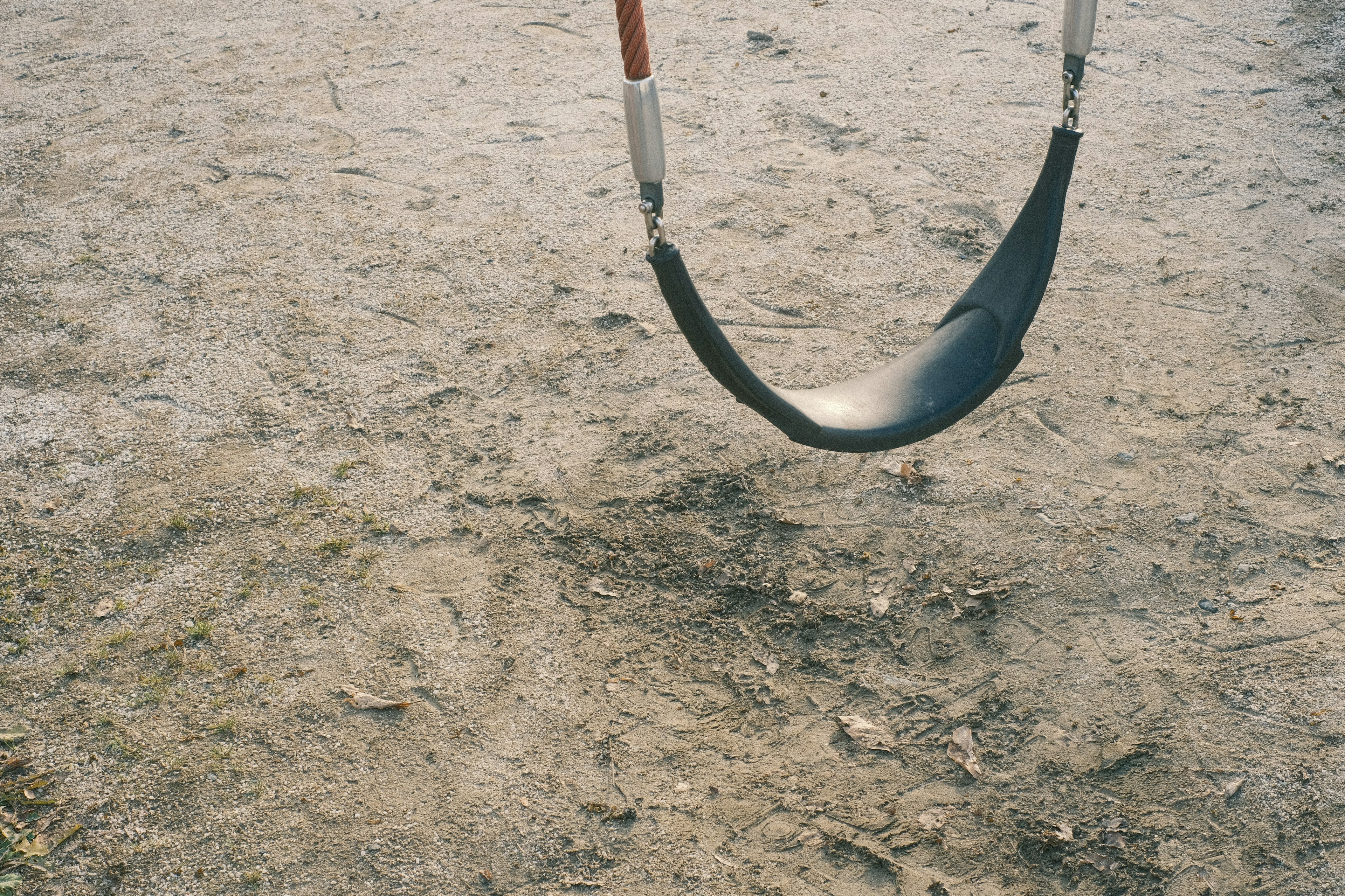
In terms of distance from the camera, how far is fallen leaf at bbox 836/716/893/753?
6.61ft

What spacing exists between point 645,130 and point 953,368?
968mm

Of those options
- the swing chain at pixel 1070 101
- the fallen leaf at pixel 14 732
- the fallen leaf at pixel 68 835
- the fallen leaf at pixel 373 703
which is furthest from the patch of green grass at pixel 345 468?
the swing chain at pixel 1070 101

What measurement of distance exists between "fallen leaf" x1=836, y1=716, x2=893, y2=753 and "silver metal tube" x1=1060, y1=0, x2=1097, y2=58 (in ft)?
4.39

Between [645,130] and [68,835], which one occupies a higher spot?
[645,130]

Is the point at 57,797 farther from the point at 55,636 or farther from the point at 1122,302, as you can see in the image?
the point at 1122,302

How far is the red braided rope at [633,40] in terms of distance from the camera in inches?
57.1

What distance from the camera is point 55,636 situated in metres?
2.28

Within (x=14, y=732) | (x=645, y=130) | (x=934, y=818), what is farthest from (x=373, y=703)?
(x=645, y=130)

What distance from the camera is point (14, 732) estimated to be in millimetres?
2074

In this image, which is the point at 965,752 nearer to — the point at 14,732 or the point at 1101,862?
the point at 1101,862

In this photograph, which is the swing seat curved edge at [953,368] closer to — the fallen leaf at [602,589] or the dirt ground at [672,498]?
the dirt ground at [672,498]

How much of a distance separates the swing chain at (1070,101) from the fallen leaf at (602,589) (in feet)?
4.34

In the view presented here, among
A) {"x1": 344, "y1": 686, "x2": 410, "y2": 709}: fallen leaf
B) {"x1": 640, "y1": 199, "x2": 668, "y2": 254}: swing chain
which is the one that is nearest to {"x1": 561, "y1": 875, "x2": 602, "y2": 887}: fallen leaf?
{"x1": 344, "y1": 686, "x2": 410, "y2": 709}: fallen leaf

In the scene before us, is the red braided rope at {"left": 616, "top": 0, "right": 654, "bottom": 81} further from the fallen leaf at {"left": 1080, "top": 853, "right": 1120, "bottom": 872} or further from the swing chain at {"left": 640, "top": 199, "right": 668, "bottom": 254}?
the fallen leaf at {"left": 1080, "top": 853, "right": 1120, "bottom": 872}
